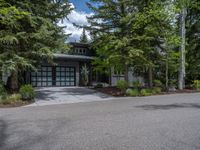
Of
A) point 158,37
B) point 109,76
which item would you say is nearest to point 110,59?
point 158,37

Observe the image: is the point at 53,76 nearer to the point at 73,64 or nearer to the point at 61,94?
the point at 73,64

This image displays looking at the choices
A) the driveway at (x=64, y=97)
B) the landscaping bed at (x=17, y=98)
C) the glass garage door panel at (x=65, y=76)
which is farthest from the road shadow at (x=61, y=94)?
the glass garage door panel at (x=65, y=76)

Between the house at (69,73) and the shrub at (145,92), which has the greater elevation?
the house at (69,73)

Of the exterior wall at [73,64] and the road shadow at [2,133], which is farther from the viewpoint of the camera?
the exterior wall at [73,64]

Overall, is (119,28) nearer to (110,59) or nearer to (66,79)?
(110,59)

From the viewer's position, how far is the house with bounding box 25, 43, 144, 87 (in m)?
22.8

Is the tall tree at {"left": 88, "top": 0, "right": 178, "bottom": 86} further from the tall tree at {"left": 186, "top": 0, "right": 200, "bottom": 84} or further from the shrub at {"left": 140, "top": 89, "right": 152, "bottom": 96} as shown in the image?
the tall tree at {"left": 186, "top": 0, "right": 200, "bottom": 84}

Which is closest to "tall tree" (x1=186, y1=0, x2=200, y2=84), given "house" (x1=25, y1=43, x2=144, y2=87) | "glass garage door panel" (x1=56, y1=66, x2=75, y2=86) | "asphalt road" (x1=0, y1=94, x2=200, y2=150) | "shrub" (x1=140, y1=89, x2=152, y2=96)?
"house" (x1=25, y1=43, x2=144, y2=87)

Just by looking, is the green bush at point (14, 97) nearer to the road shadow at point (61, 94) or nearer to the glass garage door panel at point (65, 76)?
the road shadow at point (61, 94)

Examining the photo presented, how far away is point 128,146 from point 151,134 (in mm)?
1233

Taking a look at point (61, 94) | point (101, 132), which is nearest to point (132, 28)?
point (61, 94)

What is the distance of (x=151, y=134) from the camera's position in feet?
20.9

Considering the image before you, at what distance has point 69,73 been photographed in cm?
2436

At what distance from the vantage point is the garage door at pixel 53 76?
22734 millimetres
